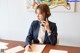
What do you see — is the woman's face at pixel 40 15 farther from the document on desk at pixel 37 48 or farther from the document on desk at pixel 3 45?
the document on desk at pixel 3 45

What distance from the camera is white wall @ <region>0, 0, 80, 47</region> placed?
281cm

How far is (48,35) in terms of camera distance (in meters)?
1.96

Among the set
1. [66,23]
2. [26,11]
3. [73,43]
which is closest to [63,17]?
[66,23]

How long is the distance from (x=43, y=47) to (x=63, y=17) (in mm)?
1169

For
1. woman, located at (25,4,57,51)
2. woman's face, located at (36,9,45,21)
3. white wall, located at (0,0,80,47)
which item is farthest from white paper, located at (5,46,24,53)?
white wall, located at (0,0,80,47)

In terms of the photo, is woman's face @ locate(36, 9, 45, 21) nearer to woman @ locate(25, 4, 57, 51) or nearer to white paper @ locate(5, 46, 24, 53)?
woman @ locate(25, 4, 57, 51)

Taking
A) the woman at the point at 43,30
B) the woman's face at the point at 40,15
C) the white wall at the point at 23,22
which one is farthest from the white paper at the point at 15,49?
the white wall at the point at 23,22

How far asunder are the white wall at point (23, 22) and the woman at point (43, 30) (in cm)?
85

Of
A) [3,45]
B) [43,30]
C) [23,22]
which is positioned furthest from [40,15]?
[23,22]

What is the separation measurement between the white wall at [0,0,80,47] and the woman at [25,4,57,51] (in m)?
0.85

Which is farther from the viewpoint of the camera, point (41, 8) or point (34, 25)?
point (34, 25)

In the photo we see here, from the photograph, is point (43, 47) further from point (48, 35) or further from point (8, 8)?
point (8, 8)

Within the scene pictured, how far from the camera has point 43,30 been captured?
2.04 meters

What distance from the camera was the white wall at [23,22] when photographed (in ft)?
9.22
